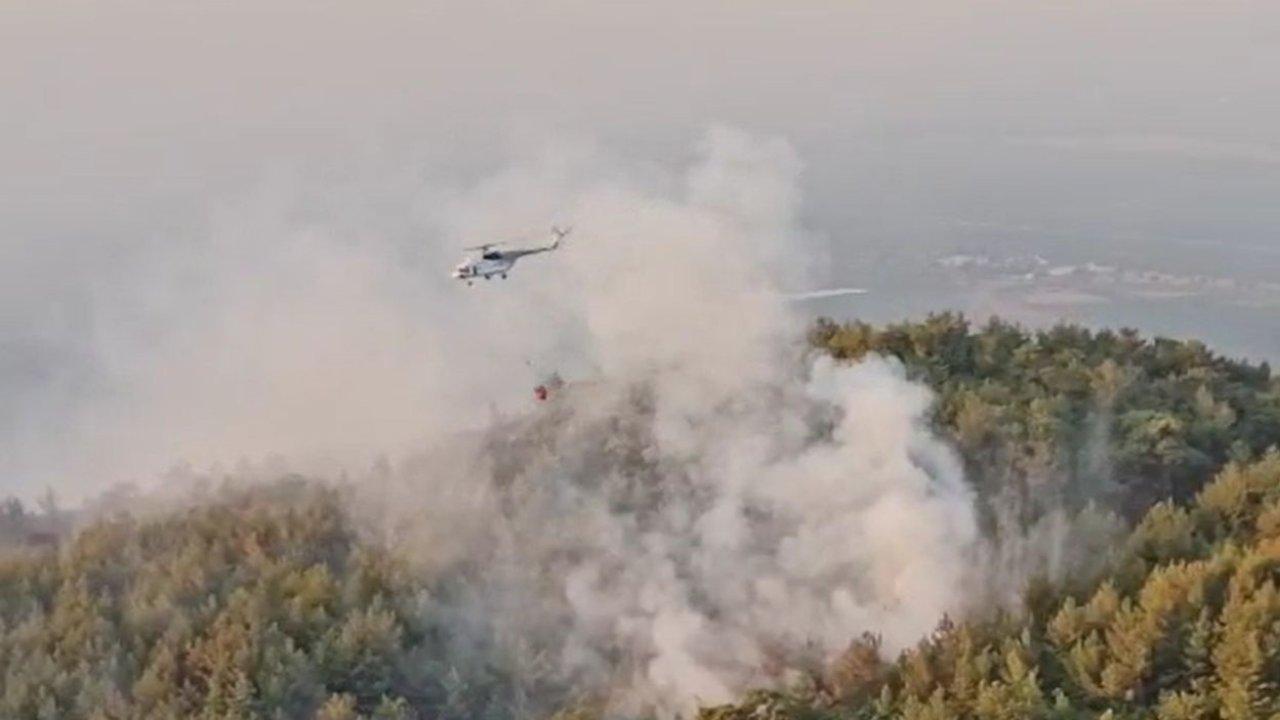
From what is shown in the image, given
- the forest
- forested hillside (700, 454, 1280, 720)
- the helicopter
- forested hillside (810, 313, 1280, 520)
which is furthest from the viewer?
the helicopter

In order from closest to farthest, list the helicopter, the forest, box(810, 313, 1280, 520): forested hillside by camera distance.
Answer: the forest, box(810, 313, 1280, 520): forested hillside, the helicopter

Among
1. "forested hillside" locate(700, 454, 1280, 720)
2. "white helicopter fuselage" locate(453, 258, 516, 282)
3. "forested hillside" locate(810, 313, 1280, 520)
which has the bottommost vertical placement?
"forested hillside" locate(700, 454, 1280, 720)

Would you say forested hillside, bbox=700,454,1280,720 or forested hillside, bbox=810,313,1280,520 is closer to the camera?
forested hillside, bbox=700,454,1280,720

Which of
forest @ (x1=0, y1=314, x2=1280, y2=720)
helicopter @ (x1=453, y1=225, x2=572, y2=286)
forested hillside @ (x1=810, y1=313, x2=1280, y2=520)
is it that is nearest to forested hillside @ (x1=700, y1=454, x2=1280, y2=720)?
forest @ (x1=0, y1=314, x2=1280, y2=720)

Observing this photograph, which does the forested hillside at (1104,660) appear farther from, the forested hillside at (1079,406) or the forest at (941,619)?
the forested hillside at (1079,406)

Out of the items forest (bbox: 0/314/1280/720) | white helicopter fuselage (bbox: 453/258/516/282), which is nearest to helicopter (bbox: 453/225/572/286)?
white helicopter fuselage (bbox: 453/258/516/282)

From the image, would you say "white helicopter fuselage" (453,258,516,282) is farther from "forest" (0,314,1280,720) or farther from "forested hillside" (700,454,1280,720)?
"forested hillside" (700,454,1280,720)

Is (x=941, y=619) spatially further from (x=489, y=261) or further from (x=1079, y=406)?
(x=489, y=261)

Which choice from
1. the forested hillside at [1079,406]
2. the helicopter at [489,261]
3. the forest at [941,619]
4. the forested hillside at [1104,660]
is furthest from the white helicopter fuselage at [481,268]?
the forested hillside at [1104,660]

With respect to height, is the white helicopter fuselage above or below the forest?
above
